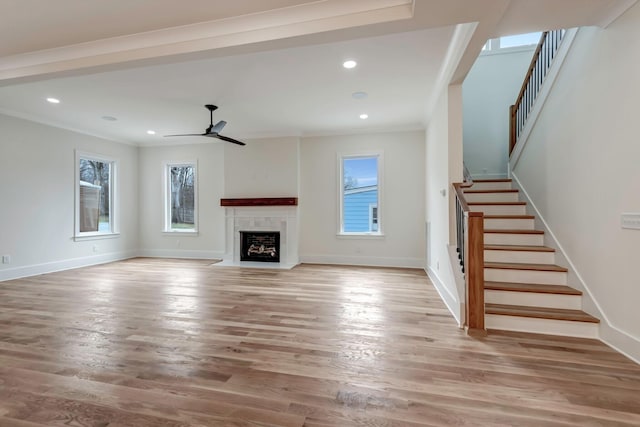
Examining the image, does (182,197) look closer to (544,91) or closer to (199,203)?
(199,203)

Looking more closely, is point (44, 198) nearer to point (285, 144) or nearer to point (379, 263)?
point (285, 144)

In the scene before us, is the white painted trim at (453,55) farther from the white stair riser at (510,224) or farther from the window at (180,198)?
the window at (180,198)

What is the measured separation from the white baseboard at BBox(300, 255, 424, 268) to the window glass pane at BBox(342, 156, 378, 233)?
1.92 ft

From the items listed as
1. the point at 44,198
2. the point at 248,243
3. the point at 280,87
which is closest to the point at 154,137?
the point at 44,198

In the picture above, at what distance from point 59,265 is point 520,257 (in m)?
7.61

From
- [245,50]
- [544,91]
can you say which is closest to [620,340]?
[544,91]

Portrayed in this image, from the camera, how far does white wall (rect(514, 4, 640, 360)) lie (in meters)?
2.27

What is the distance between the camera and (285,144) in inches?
257

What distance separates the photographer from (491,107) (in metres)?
5.68

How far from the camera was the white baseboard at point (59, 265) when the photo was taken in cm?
507

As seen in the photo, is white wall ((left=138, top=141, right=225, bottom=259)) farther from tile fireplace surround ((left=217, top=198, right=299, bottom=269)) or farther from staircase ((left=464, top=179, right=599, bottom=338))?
staircase ((left=464, top=179, right=599, bottom=338))

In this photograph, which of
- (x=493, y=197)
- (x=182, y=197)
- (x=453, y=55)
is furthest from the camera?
(x=182, y=197)

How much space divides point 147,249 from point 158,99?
4427 millimetres

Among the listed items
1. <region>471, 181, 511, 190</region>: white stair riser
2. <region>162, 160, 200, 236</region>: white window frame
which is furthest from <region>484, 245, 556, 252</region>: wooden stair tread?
<region>162, 160, 200, 236</region>: white window frame
